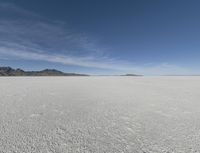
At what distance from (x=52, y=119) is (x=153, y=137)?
71.0 inches

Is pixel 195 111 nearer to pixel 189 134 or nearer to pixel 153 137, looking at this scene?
pixel 189 134

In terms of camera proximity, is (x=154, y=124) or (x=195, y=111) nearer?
(x=154, y=124)

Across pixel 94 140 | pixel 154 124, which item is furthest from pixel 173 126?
pixel 94 140

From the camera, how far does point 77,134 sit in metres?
2.37

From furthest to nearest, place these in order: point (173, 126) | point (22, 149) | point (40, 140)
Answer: point (173, 126), point (40, 140), point (22, 149)

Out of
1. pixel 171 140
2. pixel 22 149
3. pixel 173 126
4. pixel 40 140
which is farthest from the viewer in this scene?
pixel 173 126

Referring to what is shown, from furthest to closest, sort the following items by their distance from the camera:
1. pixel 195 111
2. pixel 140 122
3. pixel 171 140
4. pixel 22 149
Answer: pixel 195 111 → pixel 140 122 → pixel 171 140 → pixel 22 149

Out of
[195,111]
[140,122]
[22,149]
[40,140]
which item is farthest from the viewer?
[195,111]

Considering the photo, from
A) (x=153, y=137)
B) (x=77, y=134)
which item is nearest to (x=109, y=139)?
(x=77, y=134)

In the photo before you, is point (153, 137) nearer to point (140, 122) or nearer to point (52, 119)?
point (140, 122)

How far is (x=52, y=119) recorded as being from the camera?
3.04 meters

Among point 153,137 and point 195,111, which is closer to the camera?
point 153,137

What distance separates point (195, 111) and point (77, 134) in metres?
2.97

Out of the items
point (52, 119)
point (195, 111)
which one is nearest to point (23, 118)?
point (52, 119)
